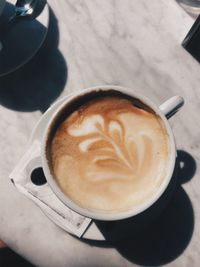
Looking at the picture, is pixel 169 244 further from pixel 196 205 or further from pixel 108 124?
pixel 108 124

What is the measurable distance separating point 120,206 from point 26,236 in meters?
0.19

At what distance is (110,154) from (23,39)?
28cm

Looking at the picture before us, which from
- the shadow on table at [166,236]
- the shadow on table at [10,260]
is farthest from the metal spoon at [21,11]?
the shadow on table at [10,260]

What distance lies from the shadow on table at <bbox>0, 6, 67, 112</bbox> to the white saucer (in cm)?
4

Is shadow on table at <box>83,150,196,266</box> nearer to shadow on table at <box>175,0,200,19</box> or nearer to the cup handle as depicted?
the cup handle

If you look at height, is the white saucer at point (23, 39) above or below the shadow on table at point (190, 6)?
below

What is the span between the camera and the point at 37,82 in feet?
2.33

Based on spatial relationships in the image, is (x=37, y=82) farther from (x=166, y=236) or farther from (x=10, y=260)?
(x=10, y=260)

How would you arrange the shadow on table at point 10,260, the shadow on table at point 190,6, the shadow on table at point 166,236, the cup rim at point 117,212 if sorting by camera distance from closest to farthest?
1. the cup rim at point 117,212
2. the shadow on table at point 166,236
3. the shadow on table at point 190,6
4. the shadow on table at point 10,260

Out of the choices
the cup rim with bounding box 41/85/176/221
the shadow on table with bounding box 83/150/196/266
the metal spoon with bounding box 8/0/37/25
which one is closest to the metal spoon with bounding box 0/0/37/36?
the metal spoon with bounding box 8/0/37/25

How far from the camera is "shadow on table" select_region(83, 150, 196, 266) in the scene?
2.09 feet

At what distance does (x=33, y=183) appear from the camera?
615 millimetres

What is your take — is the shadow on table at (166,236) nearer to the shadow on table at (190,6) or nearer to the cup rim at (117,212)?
the cup rim at (117,212)

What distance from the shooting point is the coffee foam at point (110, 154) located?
56 centimetres
